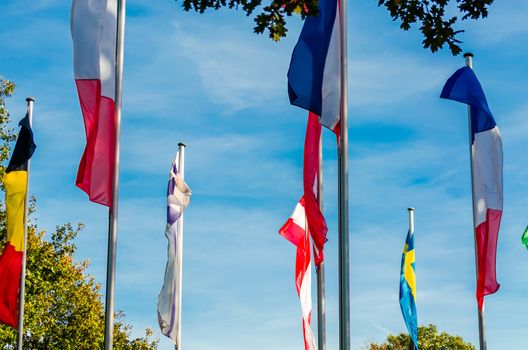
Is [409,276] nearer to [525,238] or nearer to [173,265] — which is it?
[525,238]

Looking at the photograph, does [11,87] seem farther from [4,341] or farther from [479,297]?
[479,297]

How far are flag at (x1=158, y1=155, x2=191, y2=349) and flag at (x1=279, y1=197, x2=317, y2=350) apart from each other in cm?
438

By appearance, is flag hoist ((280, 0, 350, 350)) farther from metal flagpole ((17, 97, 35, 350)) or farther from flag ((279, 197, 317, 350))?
metal flagpole ((17, 97, 35, 350))

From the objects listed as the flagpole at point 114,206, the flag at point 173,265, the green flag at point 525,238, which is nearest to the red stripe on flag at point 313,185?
the flagpole at point 114,206

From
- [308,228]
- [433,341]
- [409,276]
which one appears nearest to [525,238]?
[409,276]

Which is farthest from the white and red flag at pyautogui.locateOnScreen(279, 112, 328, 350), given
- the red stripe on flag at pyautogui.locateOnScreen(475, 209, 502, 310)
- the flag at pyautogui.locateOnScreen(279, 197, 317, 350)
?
the red stripe on flag at pyautogui.locateOnScreen(475, 209, 502, 310)

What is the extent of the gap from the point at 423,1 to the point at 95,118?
7.07 meters

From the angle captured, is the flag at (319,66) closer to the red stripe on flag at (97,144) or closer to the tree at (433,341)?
the red stripe on flag at (97,144)

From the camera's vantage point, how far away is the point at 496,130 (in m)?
19.0

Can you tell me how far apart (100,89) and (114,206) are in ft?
7.29

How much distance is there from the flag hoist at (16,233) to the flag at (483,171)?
11.4 m

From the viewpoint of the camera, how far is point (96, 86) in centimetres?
1619

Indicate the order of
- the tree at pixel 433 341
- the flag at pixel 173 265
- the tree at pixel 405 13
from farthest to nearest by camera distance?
the tree at pixel 433 341
the flag at pixel 173 265
the tree at pixel 405 13

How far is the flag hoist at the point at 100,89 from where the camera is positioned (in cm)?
1576
